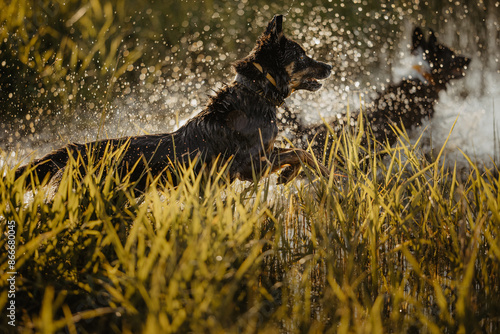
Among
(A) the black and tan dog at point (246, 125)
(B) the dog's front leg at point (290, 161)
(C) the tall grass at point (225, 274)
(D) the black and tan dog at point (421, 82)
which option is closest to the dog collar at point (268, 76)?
(A) the black and tan dog at point (246, 125)

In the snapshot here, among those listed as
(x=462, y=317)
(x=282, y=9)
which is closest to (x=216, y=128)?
(x=462, y=317)

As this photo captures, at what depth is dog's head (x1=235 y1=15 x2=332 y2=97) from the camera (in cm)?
326

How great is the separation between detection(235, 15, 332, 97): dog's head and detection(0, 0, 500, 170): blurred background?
7.94 ft

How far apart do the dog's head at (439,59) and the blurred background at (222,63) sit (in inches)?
5.1

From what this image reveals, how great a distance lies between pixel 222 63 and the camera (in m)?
9.20

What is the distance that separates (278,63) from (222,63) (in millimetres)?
6115

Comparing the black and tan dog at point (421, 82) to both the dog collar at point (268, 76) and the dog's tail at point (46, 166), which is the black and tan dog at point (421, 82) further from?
the dog's tail at point (46, 166)

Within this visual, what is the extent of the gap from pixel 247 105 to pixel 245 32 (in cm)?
553

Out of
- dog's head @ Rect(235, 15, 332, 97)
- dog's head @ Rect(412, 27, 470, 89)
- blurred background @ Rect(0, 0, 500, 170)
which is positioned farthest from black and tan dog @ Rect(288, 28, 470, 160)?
dog's head @ Rect(235, 15, 332, 97)

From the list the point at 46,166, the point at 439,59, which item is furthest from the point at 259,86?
the point at 439,59

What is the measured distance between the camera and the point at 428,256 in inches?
78.5

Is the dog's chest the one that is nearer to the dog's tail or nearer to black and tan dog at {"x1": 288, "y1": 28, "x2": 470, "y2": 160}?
the dog's tail

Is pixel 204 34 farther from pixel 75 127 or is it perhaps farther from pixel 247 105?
pixel 247 105

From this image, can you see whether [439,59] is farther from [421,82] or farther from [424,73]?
[421,82]
